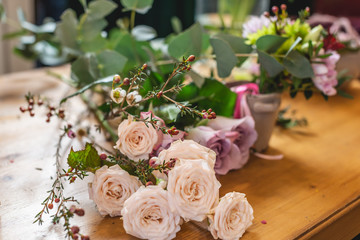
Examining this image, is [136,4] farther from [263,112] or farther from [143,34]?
[263,112]

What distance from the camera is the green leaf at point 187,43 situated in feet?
2.75

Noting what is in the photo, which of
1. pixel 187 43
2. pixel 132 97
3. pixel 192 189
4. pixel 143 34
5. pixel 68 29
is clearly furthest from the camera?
pixel 143 34

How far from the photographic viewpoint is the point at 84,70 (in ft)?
2.87

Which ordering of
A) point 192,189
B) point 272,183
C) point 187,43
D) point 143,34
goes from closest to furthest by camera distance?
point 192,189
point 272,183
point 187,43
point 143,34

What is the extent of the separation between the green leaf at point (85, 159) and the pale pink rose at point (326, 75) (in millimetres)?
469

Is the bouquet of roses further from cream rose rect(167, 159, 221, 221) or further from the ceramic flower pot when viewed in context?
the ceramic flower pot

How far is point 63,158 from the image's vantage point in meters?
0.78

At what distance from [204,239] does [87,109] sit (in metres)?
0.61

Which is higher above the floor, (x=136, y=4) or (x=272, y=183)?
(x=136, y=4)

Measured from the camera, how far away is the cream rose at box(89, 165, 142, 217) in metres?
0.58

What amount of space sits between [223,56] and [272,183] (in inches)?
10.6

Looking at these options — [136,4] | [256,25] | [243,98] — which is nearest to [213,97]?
[243,98]

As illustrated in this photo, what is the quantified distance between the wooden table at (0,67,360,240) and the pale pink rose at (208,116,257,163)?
0.17 ft

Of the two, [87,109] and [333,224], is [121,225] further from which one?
[87,109]
